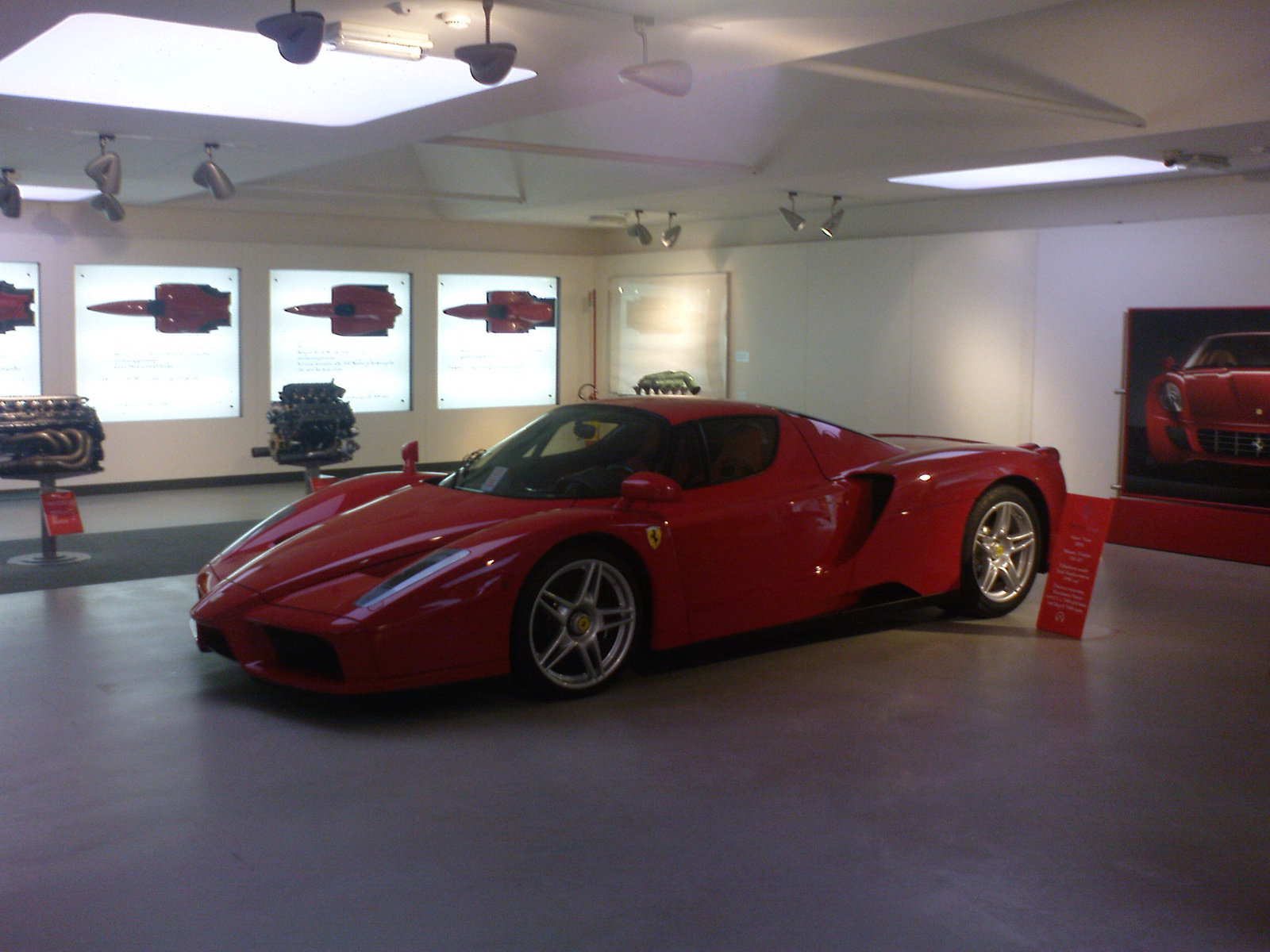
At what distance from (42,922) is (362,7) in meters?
3.27

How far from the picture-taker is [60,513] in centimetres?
729

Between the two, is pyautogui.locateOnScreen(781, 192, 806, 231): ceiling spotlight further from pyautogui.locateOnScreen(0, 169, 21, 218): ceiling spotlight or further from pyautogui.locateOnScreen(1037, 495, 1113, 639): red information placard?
pyautogui.locateOnScreen(0, 169, 21, 218): ceiling spotlight

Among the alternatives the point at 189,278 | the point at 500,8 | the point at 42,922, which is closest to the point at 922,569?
the point at 500,8

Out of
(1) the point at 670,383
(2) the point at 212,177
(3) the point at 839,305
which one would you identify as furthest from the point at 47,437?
(3) the point at 839,305

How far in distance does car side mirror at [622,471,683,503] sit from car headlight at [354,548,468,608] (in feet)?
2.38

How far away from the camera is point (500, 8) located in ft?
14.5

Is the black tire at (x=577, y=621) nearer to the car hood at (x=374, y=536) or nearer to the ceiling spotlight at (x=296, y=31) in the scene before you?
the car hood at (x=374, y=536)

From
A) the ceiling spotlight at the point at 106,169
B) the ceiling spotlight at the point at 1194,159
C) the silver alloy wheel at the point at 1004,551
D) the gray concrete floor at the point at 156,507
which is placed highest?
the ceiling spotlight at the point at 1194,159

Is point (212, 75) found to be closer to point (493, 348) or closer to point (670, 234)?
point (670, 234)

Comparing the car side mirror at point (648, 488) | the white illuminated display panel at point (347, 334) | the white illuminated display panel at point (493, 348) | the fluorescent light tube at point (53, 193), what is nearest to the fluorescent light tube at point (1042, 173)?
the car side mirror at point (648, 488)

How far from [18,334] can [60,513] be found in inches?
172

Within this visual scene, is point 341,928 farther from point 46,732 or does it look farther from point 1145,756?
point 1145,756

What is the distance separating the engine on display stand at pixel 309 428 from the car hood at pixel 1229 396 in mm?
6005

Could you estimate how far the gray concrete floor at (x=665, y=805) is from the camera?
2.83m
